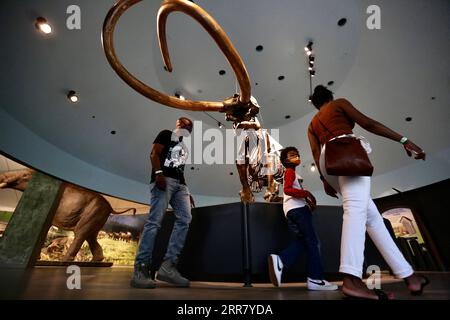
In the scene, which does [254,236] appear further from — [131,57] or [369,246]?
[131,57]

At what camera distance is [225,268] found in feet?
8.79

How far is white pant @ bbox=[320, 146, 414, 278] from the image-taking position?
1.40 meters

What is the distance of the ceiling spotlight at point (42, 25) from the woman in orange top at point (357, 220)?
6.17 m

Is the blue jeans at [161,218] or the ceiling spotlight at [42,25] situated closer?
the blue jeans at [161,218]

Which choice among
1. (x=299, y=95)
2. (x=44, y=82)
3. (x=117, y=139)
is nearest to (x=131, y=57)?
(x=44, y=82)

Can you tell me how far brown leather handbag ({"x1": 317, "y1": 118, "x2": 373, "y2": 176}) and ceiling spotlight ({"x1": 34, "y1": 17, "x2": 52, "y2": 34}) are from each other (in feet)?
20.9

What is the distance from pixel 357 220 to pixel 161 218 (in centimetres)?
153

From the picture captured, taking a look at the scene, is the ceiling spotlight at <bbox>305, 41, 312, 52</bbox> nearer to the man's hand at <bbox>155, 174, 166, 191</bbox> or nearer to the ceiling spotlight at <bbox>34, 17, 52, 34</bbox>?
the man's hand at <bbox>155, 174, 166, 191</bbox>

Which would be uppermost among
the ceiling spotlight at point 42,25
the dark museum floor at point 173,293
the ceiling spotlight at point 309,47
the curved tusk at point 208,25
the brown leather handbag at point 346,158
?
the ceiling spotlight at point 309,47

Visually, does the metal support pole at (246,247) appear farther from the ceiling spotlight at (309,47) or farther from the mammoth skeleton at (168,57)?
the ceiling spotlight at (309,47)

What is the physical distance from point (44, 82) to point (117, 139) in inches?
103

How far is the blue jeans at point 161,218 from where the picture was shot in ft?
6.82

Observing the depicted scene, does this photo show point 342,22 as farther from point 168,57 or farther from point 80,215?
point 80,215

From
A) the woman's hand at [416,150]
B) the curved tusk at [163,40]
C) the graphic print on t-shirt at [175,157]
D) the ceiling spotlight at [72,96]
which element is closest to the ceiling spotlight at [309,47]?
the curved tusk at [163,40]
